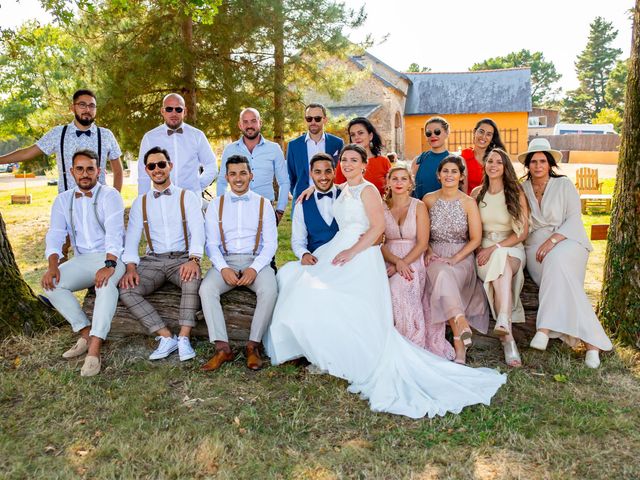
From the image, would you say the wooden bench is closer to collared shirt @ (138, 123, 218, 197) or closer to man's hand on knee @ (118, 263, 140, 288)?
man's hand on knee @ (118, 263, 140, 288)

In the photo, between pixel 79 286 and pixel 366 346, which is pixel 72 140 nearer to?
pixel 79 286

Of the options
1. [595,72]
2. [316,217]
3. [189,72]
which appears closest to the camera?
[316,217]

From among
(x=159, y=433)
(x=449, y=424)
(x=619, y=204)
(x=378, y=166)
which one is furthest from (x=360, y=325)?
(x=619, y=204)

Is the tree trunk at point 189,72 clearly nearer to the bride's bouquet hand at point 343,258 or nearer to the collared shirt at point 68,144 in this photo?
the collared shirt at point 68,144

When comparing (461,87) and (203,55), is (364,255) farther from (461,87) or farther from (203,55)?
(461,87)

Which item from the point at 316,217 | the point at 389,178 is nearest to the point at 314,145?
the point at 316,217

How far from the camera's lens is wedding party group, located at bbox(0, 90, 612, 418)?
469 centimetres

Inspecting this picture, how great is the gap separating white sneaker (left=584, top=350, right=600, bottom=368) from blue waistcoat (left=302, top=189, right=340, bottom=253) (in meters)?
2.45

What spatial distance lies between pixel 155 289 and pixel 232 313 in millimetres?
742

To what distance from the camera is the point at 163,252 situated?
17.1 feet

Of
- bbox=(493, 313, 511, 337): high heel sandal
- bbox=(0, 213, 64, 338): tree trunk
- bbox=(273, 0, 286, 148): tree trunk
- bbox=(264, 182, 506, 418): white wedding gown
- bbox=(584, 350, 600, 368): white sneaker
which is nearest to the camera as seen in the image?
bbox=(264, 182, 506, 418): white wedding gown

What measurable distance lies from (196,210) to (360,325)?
6.22 feet

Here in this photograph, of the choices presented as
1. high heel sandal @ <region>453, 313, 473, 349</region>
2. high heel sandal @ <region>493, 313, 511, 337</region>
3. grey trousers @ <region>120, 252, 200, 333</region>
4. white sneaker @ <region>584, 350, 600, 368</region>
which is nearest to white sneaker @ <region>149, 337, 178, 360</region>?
grey trousers @ <region>120, 252, 200, 333</region>

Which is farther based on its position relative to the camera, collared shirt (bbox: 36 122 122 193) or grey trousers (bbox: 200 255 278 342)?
collared shirt (bbox: 36 122 122 193)
